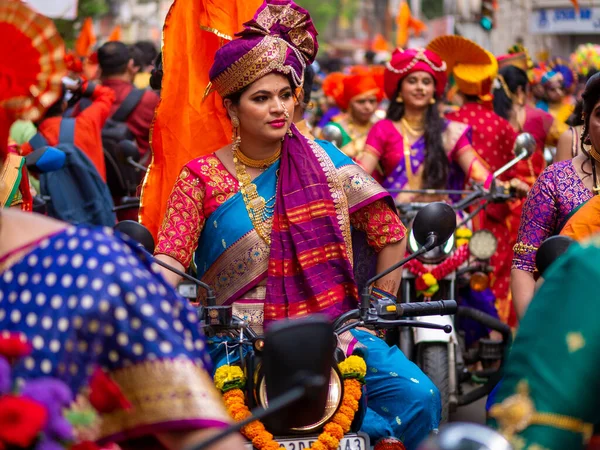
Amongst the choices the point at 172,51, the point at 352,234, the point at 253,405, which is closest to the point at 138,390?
the point at 253,405

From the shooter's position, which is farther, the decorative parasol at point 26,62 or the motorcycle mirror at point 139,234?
the motorcycle mirror at point 139,234

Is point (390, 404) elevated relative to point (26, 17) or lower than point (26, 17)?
lower

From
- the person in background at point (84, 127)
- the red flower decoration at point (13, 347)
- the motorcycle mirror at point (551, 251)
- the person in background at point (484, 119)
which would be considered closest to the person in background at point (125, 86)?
the person in background at point (84, 127)

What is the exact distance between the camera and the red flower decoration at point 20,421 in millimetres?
2199

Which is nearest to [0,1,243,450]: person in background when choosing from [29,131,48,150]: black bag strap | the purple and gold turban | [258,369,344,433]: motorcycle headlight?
[258,369,344,433]: motorcycle headlight

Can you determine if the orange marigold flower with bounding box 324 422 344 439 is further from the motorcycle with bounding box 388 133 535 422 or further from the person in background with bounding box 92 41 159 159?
the person in background with bounding box 92 41 159 159

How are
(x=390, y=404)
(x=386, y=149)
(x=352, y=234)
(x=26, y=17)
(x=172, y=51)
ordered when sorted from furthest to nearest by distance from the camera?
1. (x=386, y=149)
2. (x=172, y=51)
3. (x=352, y=234)
4. (x=390, y=404)
5. (x=26, y=17)

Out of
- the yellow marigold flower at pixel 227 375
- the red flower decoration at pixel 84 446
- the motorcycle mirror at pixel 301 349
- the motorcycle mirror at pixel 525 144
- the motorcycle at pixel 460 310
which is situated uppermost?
the motorcycle mirror at pixel 301 349

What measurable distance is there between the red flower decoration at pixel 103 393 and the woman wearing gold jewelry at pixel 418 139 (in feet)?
19.3

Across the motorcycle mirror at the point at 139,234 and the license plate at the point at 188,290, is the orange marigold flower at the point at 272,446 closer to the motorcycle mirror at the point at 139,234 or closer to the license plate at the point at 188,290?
the motorcycle mirror at the point at 139,234

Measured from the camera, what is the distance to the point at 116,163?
10.7 meters

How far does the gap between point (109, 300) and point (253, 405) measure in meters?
1.80

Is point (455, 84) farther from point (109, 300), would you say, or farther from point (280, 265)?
point (109, 300)

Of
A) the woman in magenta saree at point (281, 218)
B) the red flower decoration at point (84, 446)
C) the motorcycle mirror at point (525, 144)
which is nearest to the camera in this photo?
the red flower decoration at point (84, 446)
